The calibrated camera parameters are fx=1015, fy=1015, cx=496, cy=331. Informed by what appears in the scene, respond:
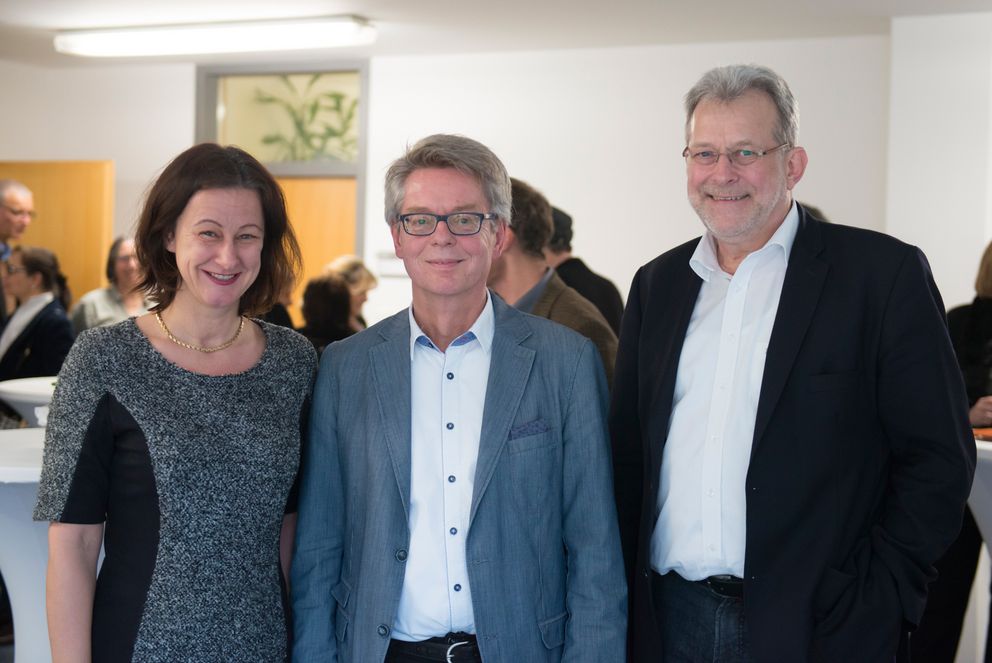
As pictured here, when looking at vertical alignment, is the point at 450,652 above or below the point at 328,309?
below

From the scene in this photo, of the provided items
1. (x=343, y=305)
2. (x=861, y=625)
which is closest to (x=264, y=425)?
(x=861, y=625)

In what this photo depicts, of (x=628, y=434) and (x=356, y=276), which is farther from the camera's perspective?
(x=356, y=276)

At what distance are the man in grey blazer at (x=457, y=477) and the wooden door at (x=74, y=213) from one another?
6.91 metres

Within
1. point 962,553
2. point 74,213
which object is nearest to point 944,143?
point 962,553

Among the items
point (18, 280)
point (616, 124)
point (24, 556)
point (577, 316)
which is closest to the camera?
point (24, 556)

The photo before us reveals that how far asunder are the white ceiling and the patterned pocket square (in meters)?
4.62

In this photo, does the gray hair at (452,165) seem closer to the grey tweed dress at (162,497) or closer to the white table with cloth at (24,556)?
the grey tweed dress at (162,497)

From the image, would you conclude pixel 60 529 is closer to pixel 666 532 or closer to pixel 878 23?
pixel 666 532

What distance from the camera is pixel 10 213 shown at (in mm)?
5555

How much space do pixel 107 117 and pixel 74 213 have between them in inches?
37.4

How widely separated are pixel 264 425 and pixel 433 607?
475 millimetres

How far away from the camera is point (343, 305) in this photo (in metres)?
5.00

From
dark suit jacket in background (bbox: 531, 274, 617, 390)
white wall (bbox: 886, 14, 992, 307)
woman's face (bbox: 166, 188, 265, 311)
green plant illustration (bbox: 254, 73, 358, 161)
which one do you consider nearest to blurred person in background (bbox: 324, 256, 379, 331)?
green plant illustration (bbox: 254, 73, 358, 161)

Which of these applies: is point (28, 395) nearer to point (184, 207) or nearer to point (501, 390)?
point (184, 207)
